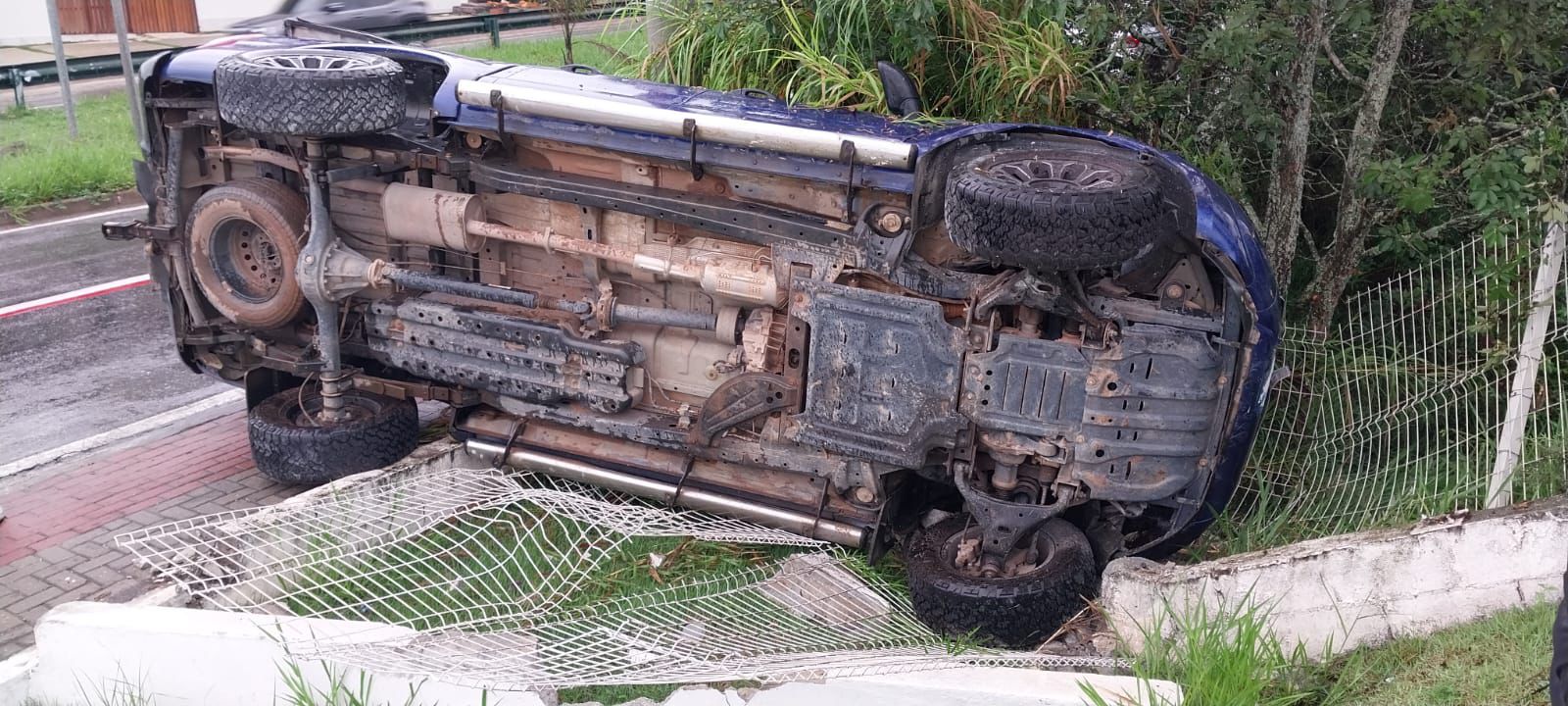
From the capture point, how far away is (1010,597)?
438 centimetres

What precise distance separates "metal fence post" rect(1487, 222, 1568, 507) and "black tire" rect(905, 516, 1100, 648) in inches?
53.3

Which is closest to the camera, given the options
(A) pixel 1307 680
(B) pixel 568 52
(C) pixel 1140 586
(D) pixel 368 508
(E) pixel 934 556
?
(A) pixel 1307 680

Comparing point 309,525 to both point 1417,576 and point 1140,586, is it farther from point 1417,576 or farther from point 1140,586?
point 1417,576

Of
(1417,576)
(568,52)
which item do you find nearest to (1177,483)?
(1417,576)

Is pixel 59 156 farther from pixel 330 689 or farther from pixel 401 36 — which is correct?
pixel 330 689

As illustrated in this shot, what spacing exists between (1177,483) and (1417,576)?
2.64 feet

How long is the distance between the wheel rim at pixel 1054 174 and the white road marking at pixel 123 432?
457cm

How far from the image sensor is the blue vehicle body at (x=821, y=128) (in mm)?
4327

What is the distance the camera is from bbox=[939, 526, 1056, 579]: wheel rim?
4594 millimetres

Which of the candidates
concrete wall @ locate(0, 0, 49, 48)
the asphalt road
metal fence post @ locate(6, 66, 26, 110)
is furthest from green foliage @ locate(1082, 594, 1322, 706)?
concrete wall @ locate(0, 0, 49, 48)

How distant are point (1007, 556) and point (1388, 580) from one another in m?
1.24

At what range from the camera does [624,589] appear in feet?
15.9

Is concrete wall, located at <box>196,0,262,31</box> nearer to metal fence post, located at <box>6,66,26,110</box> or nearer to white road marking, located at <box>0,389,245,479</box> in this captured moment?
metal fence post, located at <box>6,66,26,110</box>

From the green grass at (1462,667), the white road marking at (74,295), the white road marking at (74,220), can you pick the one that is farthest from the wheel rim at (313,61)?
the white road marking at (74,220)
